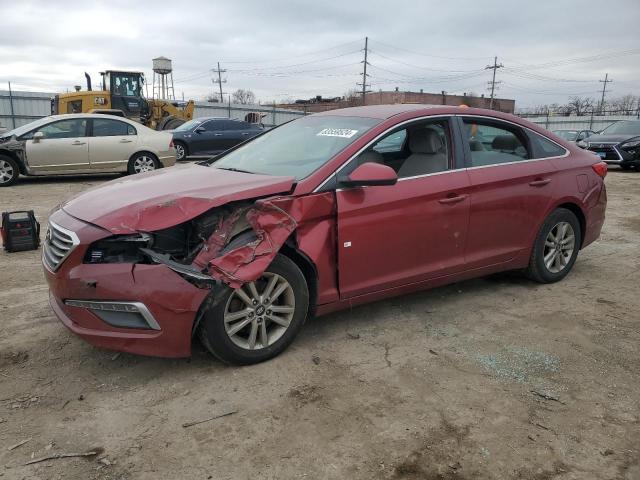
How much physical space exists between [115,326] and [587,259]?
504 centimetres

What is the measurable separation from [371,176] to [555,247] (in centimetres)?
243

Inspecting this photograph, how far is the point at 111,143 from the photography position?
439 inches

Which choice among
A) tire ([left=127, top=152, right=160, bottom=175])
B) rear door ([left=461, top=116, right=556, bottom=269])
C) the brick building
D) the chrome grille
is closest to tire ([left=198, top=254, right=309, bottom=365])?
the chrome grille

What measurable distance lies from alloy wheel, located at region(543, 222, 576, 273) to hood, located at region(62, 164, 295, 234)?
2.71 meters

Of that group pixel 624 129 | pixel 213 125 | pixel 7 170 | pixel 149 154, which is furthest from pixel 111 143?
pixel 624 129

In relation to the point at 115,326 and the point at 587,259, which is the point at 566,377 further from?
the point at 587,259

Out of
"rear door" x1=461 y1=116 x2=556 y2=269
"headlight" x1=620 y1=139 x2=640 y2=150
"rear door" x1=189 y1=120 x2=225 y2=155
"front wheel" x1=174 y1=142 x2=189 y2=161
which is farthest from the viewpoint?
"rear door" x1=189 y1=120 x2=225 y2=155

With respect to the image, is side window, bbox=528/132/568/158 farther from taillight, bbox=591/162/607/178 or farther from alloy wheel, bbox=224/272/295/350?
alloy wheel, bbox=224/272/295/350

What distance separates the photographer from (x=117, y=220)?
2928 millimetres

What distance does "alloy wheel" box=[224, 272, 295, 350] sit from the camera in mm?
3107

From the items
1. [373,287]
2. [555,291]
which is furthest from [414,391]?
[555,291]

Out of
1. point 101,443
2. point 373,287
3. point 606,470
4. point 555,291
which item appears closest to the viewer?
point 606,470

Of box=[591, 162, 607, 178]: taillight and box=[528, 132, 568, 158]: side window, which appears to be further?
box=[591, 162, 607, 178]: taillight

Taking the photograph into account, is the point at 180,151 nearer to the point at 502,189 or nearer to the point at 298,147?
the point at 298,147
